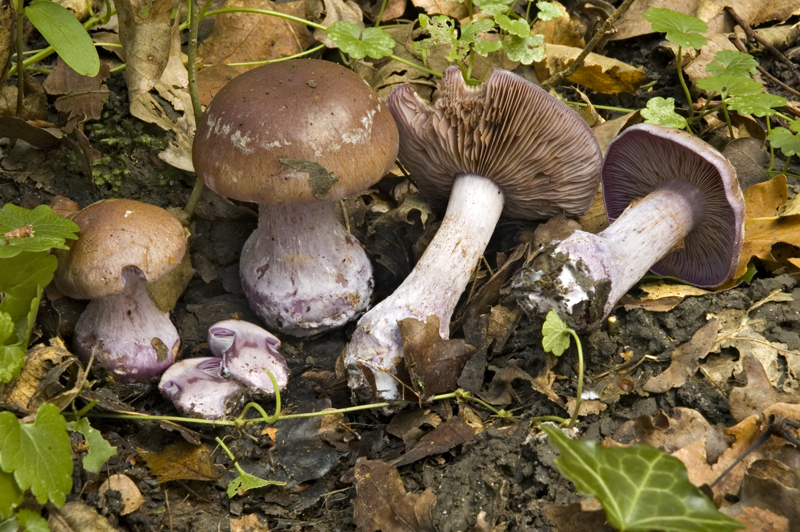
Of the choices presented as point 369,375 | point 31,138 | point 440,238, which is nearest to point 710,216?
point 440,238

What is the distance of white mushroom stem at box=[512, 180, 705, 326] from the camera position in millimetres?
3070

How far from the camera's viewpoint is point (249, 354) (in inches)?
126

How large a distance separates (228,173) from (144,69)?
1.18 m

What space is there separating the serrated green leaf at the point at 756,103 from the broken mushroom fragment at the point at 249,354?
110 inches

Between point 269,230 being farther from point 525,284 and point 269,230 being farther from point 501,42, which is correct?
point 501,42

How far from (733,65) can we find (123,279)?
3470mm

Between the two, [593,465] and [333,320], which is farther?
[333,320]

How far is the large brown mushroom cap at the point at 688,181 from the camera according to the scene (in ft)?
9.78

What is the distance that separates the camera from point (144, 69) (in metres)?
3.55

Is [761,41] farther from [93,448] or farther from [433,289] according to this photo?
[93,448]

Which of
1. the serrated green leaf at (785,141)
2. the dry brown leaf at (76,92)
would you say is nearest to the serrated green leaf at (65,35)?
the dry brown leaf at (76,92)

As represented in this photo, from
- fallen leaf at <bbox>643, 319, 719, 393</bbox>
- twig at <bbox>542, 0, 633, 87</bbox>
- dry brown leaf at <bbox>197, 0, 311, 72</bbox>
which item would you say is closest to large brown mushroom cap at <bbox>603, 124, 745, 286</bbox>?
fallen leaf at <bbox>643, 319, 719, 393</bbox>

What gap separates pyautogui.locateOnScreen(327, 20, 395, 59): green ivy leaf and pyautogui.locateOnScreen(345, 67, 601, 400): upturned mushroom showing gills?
23 cm

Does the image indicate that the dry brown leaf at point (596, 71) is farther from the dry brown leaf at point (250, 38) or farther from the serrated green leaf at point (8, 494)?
the serrated green leaf at point (8, 494)
